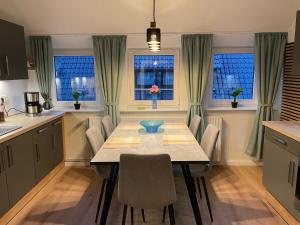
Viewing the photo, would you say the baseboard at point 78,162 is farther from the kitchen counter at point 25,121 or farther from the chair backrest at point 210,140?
the chair backrest at point 210,140

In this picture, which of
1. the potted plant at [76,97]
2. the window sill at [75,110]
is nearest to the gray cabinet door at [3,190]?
the window sill at [75,110]

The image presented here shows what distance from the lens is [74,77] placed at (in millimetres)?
4152

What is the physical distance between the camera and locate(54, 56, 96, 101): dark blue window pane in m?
4.11

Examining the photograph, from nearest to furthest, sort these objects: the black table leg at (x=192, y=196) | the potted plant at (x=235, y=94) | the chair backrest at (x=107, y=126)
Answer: the black table leg at (x=192, y=196) → the chair backrest at (x=107, y=126) → the potted plant at (x=235, y=94)

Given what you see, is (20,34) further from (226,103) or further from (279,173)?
(279,173)

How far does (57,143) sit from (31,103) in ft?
2.16

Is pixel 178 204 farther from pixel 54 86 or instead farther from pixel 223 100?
pixel 54 86

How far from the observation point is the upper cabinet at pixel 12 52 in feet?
9.61

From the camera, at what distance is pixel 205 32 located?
360 cm

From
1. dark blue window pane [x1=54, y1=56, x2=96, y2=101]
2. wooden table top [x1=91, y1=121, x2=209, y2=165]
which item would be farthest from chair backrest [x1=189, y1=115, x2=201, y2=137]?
dark blue window pane [x1=54, y1=56, x2=96, y2=101]

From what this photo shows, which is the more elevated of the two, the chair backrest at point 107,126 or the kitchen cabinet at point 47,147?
the chair backrest at point 107,126

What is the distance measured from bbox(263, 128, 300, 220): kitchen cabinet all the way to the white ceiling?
5.04 feet

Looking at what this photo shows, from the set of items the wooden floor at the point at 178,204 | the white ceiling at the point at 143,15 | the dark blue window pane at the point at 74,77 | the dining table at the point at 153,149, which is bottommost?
the wooden floor at the point at 178,204

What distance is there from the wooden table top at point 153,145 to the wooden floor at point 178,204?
2.47 ft
